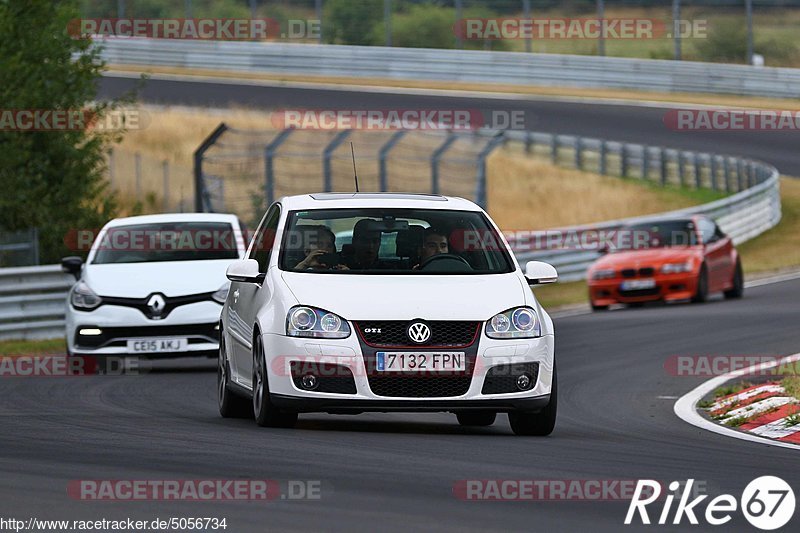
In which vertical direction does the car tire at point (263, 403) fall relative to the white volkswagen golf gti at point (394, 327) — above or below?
below

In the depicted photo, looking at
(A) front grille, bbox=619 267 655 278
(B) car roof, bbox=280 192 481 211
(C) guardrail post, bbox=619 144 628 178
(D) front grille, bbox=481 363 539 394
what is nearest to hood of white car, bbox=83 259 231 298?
(B) car roof, bbox=280 192 481 211

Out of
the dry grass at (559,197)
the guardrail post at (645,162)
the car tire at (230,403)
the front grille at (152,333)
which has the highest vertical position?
the car tire at (230,403)

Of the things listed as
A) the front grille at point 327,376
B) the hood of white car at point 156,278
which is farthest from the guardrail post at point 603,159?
the front grille at point 327,376

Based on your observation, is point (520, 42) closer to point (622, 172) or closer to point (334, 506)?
point (622, 172)

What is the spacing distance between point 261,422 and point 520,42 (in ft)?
176

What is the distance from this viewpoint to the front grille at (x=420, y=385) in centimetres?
1047

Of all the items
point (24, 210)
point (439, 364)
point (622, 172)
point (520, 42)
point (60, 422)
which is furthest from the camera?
point (520, 42)

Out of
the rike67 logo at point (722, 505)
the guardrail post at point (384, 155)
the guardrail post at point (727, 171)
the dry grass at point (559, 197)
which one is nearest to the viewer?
the rike67 logo at point (722, 505)

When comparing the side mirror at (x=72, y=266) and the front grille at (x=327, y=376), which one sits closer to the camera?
the front grille at (x=327, y=376)

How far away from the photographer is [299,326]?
34.6ft

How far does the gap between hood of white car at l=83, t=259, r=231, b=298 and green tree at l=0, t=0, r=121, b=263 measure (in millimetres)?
7532

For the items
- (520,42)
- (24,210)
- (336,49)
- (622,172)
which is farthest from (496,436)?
(520,42)

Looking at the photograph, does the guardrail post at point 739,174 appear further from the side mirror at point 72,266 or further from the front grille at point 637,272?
the side mirror at point 72,266

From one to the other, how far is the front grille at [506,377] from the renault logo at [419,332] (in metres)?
0.44
